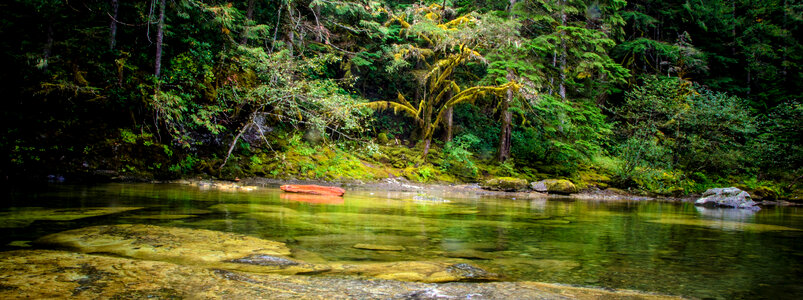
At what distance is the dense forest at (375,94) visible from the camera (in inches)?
396

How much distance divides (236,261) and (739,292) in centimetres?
344

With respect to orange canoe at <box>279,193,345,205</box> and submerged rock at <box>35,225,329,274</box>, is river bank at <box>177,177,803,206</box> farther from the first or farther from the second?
submerged rock at <box>35,225,329,274</box>

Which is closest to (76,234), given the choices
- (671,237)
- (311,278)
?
(311,278)

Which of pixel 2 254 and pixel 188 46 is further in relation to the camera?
pixel 188 46

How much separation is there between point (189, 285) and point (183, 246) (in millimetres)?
1185

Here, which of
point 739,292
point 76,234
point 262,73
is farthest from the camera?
point 262,73

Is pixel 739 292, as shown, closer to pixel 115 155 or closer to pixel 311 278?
pixel 311 278

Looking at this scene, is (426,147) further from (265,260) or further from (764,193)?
(764,193)

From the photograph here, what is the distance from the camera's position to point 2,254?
96.7 inches

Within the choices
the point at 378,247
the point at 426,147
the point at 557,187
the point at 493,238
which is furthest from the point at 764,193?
the point at 378,247

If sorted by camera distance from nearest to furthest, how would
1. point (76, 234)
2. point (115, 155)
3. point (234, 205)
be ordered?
point (76, 234) < point (234, 205) < point (115, 155)

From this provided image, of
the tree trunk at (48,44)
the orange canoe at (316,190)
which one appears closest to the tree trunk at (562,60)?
the orange canoe at (316,190)

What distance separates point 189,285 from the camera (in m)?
2.07

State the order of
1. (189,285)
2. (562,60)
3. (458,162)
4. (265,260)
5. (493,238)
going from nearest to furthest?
(189,285) → (265,260) → (493,238) → (458,162) → (562,60)
